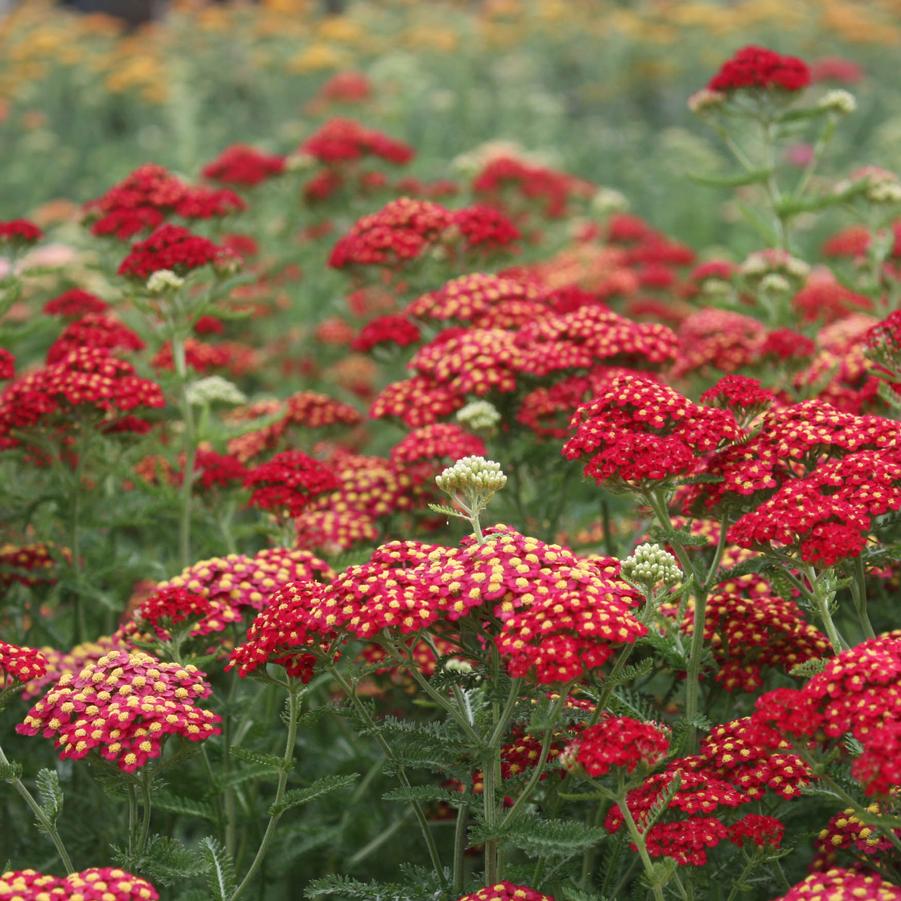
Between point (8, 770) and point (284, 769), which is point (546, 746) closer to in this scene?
point (284, 769)

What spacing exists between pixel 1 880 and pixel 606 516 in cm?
285

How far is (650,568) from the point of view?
3.66 meters

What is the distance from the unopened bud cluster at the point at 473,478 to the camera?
3.66 m

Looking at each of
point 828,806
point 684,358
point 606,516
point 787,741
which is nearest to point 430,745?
point 787,741

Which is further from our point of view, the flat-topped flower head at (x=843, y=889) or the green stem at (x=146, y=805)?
the green stem at (x=146, y=805)

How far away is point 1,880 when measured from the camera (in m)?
2.94

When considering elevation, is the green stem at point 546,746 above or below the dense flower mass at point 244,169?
above

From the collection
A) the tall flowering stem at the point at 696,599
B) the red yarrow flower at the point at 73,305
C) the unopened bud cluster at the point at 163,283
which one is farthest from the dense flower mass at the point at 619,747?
the red yarrow flower at the point at 73,305

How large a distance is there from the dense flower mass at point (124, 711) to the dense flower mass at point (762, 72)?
13.5 feet

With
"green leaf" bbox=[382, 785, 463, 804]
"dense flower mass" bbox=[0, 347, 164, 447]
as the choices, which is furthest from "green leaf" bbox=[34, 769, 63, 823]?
"dense flower mass" bbox=[0, 347, 164, 447]

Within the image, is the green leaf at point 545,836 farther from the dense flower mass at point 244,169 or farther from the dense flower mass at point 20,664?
the dense flower mass at point 244,169

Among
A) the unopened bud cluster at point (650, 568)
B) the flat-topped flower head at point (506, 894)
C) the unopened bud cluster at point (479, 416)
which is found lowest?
the flat-topped flower head at point (506, 894)

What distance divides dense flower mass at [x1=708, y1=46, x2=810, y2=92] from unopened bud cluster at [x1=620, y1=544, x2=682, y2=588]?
11.0 ft

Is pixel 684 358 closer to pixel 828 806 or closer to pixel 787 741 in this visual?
pixel 828 806
